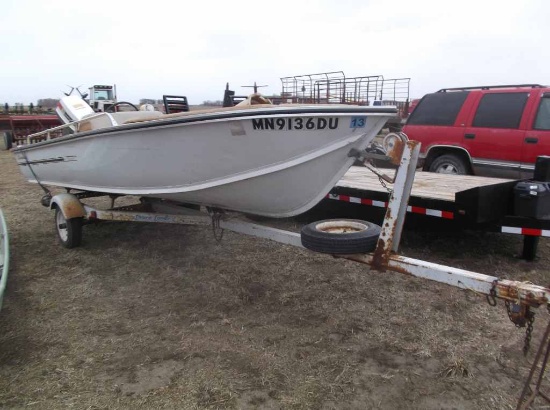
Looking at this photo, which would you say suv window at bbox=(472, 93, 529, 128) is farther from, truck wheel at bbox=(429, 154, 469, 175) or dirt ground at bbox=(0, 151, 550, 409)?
dirt ground at bbox=(0, 151, 550, 409)

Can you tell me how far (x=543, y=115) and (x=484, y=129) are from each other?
0.80 meters

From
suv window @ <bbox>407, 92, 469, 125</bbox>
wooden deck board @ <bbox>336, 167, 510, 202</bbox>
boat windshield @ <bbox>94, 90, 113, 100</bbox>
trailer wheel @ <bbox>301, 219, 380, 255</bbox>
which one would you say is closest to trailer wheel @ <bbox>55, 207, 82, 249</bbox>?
wooden deck board @ <bbox>336, 167, 510, 202</bbox>

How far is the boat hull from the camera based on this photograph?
128 inches

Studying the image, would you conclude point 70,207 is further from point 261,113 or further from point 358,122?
point 358,122

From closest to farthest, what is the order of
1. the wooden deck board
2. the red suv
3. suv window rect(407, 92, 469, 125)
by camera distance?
the wooden deck board → the red suv → suv window rect(407, 92, 469, 125)

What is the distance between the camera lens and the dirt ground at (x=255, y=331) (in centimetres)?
270

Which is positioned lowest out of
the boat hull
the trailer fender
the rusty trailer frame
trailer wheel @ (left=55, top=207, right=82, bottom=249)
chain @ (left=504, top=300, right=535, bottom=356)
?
trailer wheel @ (left=55, top=207, right=82, bottom=249)

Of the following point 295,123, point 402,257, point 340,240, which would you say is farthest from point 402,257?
point 295,123

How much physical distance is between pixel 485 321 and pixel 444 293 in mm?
554

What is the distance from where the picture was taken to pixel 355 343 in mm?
3230

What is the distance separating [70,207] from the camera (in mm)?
5176

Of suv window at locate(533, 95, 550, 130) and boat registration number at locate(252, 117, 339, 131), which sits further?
suv window at locate(533, 95, 550, 130)

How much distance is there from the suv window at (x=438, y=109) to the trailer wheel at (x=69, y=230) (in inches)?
221

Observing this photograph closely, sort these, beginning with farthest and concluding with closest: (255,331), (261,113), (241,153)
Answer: (241,153) → (255,331) → (261,113)
